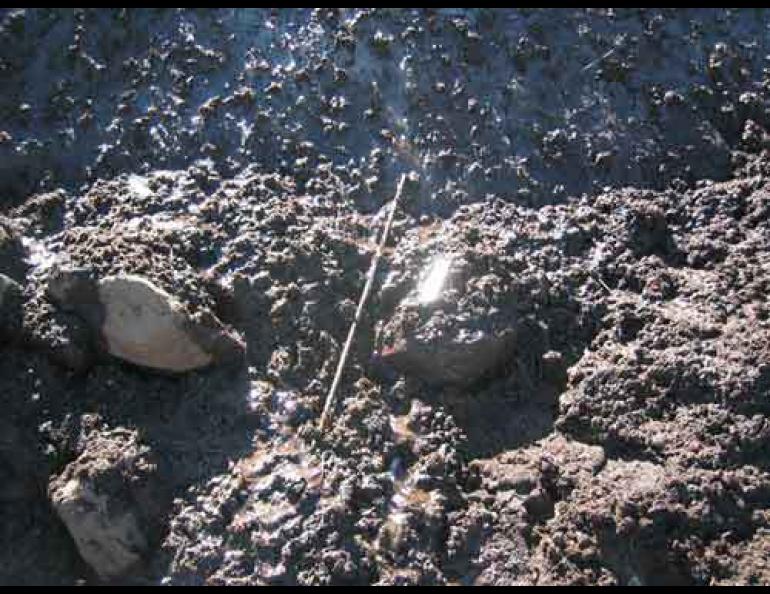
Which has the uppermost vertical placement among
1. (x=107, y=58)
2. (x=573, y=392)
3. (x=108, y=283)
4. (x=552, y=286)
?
(x=107, y=58)

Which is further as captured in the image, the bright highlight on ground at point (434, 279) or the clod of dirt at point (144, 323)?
the bright highlight on ground at point (434, 279)

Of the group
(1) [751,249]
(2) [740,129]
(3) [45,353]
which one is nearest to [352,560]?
(3) [45,353]

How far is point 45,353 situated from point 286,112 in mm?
1642

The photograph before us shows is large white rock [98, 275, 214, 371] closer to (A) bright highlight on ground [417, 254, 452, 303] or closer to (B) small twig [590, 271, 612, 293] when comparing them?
(A) bright highlight on ground [417, 254, 452, 303]

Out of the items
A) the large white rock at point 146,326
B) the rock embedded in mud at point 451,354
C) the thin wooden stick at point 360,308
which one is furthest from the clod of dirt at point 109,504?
the rock embedded in mud at point 451,354

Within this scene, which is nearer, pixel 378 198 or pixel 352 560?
pixel 352 560

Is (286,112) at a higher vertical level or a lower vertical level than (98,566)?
higher

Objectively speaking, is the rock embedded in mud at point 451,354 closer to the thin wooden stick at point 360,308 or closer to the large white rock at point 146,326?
the thin wooden stick at point 360,308

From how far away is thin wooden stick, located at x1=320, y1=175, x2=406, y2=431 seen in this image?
398cm

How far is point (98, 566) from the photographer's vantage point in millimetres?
3787

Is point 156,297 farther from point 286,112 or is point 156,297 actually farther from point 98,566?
point 286,112

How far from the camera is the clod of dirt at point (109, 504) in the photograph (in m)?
3.78

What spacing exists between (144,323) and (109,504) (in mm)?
704

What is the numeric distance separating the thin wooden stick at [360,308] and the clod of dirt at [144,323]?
0.44m
